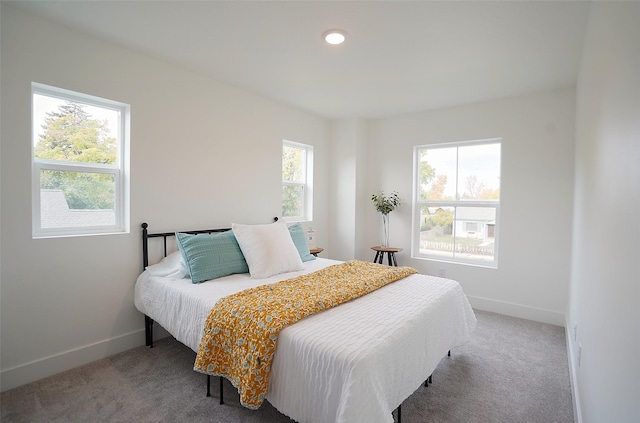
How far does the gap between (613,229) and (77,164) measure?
130 inches

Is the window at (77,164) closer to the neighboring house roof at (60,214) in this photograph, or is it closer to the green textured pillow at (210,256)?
the neighboring house roof at (60,214)

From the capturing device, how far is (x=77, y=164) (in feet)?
8.00

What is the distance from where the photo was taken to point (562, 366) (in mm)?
2494

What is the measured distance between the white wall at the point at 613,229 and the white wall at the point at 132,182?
9.92 feet

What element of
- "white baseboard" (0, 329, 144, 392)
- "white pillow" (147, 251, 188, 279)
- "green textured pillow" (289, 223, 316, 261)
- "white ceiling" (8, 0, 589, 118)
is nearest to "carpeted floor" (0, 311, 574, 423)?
"white baseboard" (0, 329, 144, 392)

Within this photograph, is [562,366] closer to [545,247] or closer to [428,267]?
[545,247]

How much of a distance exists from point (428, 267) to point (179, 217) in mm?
3177

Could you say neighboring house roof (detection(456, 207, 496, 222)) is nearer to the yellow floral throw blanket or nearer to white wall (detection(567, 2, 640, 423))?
white wall (detection(567, 2, 640, 423))

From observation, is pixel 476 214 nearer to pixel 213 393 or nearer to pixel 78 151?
pixel 213 393

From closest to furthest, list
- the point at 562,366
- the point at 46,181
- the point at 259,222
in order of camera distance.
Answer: the point at 46,181, the point at 562,366, the point at 259,222

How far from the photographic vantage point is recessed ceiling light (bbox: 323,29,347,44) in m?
2.27

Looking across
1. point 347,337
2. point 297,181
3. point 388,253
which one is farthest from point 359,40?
point 388,253

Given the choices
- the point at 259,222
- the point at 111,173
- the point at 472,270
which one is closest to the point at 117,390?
the point at 111,173

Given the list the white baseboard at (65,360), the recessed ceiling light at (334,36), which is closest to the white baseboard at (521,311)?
the recessed ceiling light at (334,36)
